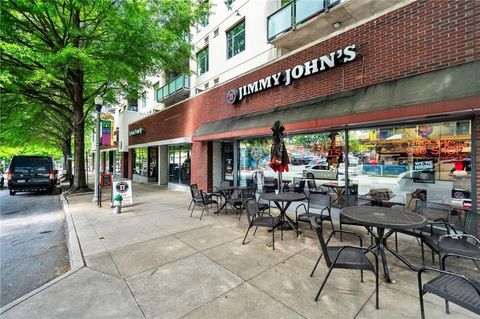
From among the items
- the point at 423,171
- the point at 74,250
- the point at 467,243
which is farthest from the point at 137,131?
the point at 467,243

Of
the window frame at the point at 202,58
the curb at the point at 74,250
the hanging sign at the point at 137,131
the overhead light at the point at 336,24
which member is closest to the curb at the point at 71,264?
the curb at the point at 74,250

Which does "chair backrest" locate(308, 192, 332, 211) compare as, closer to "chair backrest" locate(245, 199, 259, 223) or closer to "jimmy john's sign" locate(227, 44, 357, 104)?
"chair backrest" locate(245, 199, 259, 223)

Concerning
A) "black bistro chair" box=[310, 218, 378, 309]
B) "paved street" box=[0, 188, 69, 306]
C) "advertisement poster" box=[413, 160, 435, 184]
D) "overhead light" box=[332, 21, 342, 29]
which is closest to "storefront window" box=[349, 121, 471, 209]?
"advertisement poster" box=[413, 160, 435, 184]

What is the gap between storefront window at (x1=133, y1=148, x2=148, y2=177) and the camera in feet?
62.4

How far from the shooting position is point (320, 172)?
775 cm

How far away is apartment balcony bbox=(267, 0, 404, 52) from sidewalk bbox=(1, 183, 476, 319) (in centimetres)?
786

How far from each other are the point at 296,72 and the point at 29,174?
1486 cm

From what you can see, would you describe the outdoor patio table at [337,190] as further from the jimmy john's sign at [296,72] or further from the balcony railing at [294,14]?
the balcony railing at [294,14]

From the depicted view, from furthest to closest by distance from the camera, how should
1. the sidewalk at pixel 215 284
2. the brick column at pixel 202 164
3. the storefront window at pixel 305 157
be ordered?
the brick column at pixel 202 164 < the storefront window at pixel 305 157 < the sidewalk at pixel 215 284

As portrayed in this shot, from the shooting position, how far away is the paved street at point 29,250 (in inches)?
149

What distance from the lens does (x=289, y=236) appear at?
5199mm

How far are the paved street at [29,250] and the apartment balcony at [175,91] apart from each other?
11139mm

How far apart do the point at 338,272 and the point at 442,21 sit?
5.56 m

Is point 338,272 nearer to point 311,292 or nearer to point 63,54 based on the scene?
point 311,292
